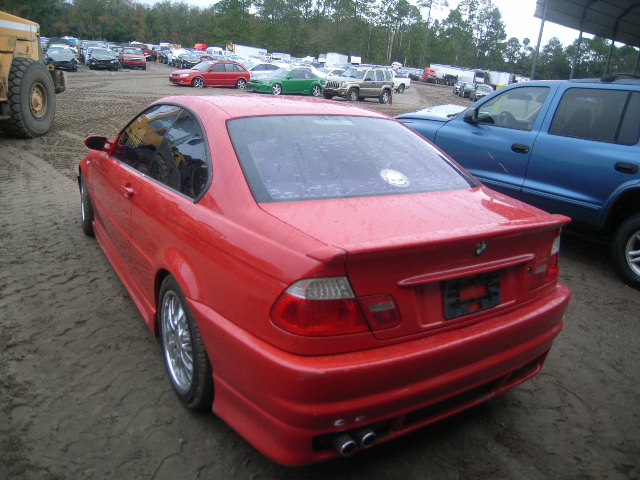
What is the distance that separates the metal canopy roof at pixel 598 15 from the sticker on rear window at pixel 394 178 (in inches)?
384

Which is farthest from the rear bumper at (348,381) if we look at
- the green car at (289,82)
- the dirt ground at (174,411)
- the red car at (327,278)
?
the green car at (289,82)

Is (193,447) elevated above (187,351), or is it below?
below

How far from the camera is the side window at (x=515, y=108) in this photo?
5.54 m

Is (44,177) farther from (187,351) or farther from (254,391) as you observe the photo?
(254,391)

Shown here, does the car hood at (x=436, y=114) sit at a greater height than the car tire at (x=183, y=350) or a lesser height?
greater

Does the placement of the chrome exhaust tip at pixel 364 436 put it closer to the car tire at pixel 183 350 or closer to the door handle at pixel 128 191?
the car tire at pixel 183 350

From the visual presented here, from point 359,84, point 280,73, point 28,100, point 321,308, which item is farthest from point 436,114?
point 280,73

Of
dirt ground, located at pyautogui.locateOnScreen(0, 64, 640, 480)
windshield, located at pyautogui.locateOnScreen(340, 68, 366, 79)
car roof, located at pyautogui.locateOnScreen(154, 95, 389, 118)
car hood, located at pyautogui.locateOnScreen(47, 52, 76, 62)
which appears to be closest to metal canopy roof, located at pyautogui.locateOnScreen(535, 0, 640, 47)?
dirt ground, located at pyautogui.locateOnScreen(0, 64, 640, 480)

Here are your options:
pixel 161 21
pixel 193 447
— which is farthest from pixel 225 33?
pixel 193 447

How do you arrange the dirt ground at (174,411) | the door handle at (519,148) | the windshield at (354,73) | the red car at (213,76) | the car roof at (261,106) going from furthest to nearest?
the red car at (213,76) < the windshield at (354,73) < the door handle at (519,148) < the car roof at (261,106) < the dirt ground at (174,411)

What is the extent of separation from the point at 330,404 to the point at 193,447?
0.90 m

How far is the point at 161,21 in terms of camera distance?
104875 millimetres

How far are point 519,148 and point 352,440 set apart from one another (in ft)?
14.1

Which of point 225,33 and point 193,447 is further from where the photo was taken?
point 225,33
